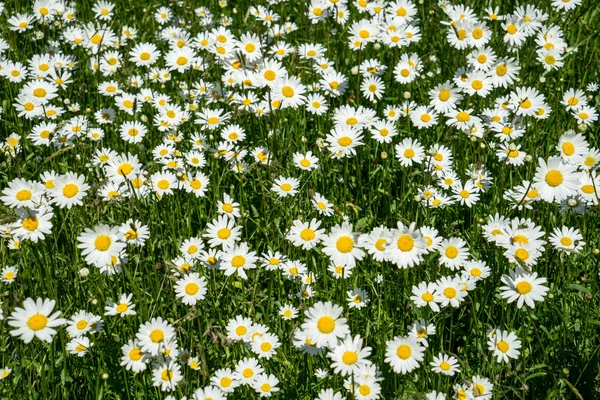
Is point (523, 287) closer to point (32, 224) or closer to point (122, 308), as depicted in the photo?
point (122, 308)

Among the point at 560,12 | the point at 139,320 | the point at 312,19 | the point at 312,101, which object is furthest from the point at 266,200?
the point at 560,12

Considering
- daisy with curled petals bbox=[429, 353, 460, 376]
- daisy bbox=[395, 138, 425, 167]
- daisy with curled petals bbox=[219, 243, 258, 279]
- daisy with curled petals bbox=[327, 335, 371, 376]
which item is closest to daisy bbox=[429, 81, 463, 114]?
daisy bbox=[395, 138, 425, 167]

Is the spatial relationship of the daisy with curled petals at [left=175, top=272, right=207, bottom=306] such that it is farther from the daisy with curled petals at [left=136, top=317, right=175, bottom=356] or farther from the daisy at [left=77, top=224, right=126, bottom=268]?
the daisy at [left=77, top=224, right=126, bottom=268]

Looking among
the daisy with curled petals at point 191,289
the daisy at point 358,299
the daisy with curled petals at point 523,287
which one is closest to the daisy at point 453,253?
the daisy with curled petals at point 523,287

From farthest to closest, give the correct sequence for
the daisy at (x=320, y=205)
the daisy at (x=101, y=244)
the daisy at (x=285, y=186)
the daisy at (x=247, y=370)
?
the daisy at (x=285, y=186) → the daisy at (x=320, y=205) → the daisy at (x=101, y=244) → the daisy at (x=247, y=370)

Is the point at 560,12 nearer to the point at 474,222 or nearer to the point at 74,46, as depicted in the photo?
the point at 474,222

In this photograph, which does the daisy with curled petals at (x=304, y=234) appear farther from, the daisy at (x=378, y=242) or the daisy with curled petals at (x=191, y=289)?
the daisy with curled petals at (x=191, y=289)

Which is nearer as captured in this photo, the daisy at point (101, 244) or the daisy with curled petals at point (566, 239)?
the daisy at point (101, 244)
